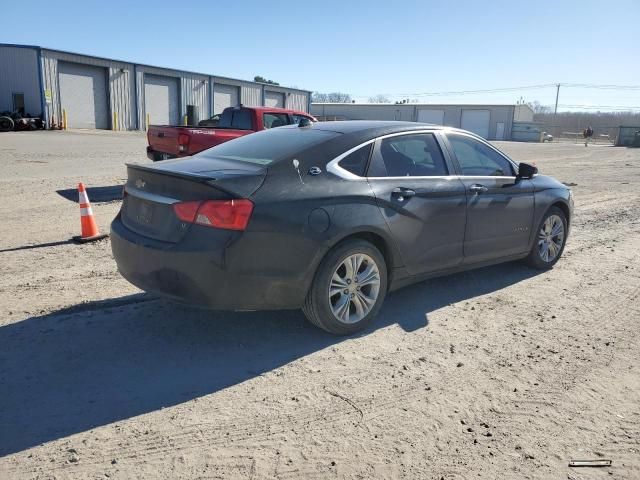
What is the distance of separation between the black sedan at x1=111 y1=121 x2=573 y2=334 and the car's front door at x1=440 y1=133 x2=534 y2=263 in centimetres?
2

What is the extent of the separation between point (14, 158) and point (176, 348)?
14992 mm

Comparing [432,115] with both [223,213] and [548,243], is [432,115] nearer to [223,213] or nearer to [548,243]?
[548,243]

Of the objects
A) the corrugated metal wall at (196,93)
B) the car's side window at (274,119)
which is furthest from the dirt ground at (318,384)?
the corrugated metal wall at (196,93)

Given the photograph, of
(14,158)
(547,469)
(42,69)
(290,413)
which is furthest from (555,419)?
(42,69)

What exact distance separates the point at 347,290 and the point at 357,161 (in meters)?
1.05

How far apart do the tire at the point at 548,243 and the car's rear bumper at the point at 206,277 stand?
11.1ft

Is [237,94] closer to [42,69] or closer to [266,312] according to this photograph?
[42,69]

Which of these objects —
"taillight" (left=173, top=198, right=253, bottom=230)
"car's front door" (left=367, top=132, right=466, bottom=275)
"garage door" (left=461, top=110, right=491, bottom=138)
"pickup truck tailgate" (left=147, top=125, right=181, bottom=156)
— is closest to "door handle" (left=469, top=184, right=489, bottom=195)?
"car's front door" (left=367, top=132, right=466, bottom=275)

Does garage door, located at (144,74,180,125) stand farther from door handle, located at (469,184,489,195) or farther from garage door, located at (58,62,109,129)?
door handle, located at (469,184,489,195)

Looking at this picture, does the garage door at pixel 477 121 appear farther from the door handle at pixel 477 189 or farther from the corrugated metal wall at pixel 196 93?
the door handle at pixel 477 189

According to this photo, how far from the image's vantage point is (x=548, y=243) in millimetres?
6258

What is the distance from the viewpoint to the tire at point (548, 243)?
610cm

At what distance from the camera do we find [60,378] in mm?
3473

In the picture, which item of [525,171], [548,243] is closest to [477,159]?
[525,171]
